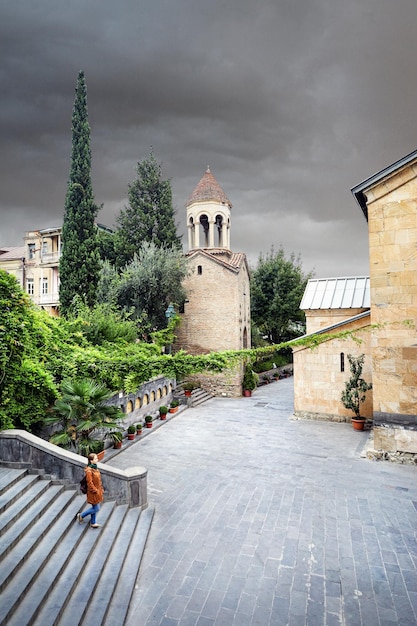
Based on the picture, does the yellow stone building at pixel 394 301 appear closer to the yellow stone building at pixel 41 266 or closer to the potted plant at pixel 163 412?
the potted plant at pixel 163 412

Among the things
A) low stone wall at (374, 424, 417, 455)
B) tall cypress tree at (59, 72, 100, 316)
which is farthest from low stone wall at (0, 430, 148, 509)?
tall cypress tree at (59, 72, 100, 316)

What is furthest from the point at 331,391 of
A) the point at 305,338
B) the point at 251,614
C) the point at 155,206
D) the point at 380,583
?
the point at 155,206

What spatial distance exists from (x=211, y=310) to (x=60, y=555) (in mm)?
18277

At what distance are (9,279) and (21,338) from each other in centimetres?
152

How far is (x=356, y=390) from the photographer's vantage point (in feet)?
49.6

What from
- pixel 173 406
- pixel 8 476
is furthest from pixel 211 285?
pixel 8 476

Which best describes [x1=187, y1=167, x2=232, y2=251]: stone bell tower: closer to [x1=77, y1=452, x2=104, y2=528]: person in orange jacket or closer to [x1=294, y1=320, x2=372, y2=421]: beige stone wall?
[x1=294, y1=320, x2=372, y2=421]: beige stone wall

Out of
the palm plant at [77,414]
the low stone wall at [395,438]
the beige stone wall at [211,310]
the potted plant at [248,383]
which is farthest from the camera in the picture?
the potted plant at [248,383]

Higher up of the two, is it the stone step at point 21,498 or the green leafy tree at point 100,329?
the green leafy tree at point 100,329

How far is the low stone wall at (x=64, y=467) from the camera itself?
8227 mm

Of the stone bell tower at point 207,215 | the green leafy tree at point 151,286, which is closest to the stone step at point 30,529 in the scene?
Answer: the green leafy tree at point 151,286

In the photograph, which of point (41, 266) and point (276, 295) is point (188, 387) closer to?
point (276, 295)

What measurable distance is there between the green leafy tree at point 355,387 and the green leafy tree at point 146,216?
A: 15632 mm

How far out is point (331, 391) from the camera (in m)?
16.5
